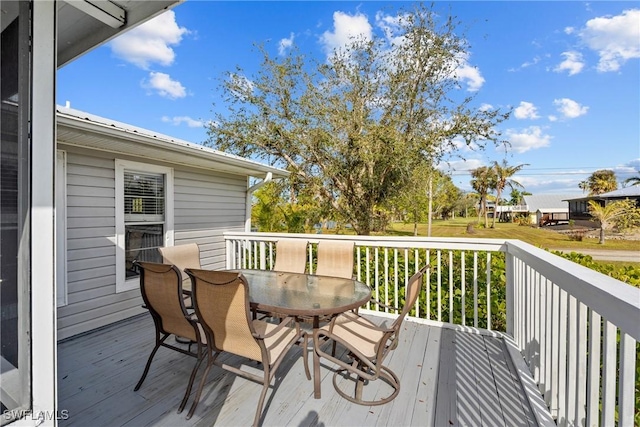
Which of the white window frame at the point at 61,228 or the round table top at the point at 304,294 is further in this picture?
the white window frame at the point at 61,228

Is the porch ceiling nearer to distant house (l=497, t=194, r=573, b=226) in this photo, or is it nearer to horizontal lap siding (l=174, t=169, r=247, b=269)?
horizontal lap siding (l=174, t=169, r=247, b=269)

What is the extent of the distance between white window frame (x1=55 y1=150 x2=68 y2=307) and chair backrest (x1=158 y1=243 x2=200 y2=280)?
3.51 ft

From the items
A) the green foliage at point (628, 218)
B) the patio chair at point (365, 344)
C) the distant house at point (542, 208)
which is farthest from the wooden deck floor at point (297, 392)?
the distant house at point (542, 208)

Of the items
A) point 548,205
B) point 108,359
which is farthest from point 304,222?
point 548,205

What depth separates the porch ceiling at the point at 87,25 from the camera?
4.71 ft

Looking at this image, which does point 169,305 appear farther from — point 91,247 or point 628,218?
point 628,218

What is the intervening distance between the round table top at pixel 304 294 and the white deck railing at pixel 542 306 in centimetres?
113

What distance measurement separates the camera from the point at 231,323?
2086 millimetres

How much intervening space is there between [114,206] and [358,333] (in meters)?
3.50

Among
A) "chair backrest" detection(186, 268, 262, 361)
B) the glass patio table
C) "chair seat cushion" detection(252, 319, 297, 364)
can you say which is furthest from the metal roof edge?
"chair seat cushion" detection(252, 319, 297, 364)

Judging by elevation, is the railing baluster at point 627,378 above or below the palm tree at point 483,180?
below

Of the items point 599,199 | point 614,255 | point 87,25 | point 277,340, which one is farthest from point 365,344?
point 599,199

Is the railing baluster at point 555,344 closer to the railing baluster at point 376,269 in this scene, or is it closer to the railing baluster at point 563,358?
the railing baluster at point 563,358

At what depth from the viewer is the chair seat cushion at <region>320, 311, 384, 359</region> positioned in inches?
91.1
